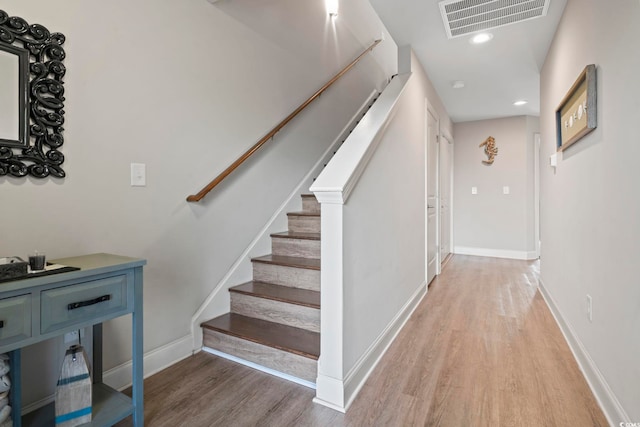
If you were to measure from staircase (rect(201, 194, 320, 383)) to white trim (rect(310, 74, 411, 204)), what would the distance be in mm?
760

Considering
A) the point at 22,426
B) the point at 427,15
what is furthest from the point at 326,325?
the point at 427,15

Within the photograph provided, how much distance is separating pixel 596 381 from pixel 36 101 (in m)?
2.78

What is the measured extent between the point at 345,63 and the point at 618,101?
112 inches

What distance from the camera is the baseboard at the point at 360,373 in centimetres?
149

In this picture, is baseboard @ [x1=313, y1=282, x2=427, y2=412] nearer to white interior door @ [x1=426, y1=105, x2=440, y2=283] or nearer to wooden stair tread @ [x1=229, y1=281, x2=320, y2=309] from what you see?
wooden stair tread @ [x1=229, y1=281, x2=320, y2=309]

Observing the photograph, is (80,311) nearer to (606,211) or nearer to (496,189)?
(606,211)

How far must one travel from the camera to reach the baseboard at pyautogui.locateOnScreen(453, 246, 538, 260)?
17.4ft

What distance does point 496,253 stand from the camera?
5.52 meters

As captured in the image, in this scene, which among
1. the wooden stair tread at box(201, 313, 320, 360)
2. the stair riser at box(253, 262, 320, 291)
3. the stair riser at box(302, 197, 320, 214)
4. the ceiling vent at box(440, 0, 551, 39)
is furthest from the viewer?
the stair riser at box(302, 197, 320, 214)

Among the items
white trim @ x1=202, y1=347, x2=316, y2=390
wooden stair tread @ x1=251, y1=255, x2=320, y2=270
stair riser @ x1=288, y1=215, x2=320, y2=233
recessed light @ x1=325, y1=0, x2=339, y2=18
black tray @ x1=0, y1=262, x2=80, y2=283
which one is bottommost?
white trim @ x1=202, y1=347, x2=316, y2=390

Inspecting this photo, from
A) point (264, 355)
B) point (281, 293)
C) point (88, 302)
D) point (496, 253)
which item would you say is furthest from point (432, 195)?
point (88, 302)

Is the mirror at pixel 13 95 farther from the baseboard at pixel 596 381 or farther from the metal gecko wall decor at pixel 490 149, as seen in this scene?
the metal gecko wall decor at pixel 490 149

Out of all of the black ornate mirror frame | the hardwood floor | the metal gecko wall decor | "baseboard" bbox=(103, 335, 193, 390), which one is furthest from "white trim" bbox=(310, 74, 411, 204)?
the metal gecko wall decor

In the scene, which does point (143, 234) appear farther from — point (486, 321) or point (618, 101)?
point (486, 321)
